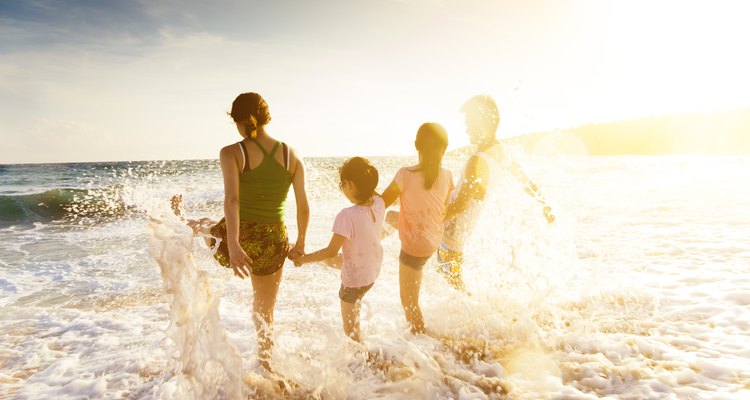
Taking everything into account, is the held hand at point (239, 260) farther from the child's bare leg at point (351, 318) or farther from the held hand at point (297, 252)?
the child's bare leg at point (351, 318)

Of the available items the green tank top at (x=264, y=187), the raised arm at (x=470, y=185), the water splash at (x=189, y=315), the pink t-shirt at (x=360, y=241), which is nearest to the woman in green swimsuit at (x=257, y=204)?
the green tank top at (x=264, y=187)

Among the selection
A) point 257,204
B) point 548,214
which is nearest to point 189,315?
point 257,204

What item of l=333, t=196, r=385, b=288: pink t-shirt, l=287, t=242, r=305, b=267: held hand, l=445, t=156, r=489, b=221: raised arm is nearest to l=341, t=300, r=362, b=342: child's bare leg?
l=333, t=196, r=385, b=288: pink t-shirt

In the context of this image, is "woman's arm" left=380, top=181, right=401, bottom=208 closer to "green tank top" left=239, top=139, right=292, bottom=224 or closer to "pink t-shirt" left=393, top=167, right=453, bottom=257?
"pink t-shirt" left=393, top=167, right=453, bottom=257

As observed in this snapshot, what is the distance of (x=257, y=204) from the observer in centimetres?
339

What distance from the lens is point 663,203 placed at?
14258mm

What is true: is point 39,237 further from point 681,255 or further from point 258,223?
point 681,255

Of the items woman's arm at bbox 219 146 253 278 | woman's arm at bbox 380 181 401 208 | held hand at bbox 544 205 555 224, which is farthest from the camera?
held hand at bbox 544 205 555 224

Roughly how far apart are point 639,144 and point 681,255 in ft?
233

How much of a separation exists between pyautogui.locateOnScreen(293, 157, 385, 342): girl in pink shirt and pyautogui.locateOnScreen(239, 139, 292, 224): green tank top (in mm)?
448

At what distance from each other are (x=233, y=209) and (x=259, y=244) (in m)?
0.44

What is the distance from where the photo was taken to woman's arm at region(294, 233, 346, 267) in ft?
11.2

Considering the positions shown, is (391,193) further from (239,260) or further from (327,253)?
(239,260)

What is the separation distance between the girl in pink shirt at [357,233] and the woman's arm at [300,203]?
0.08m
